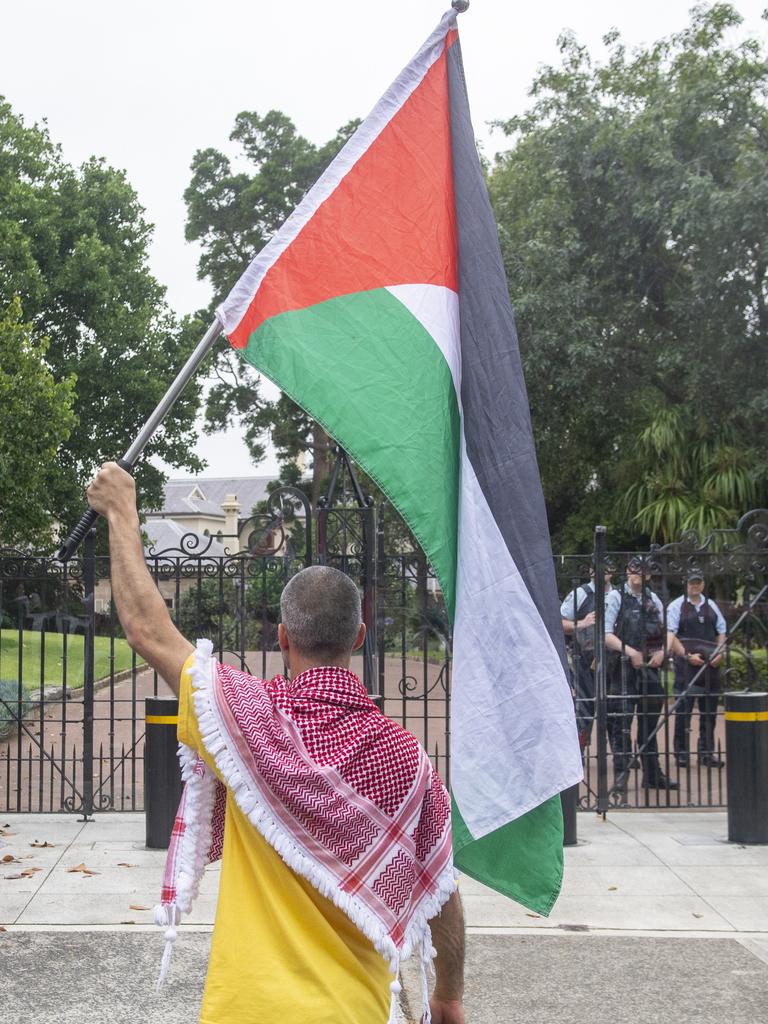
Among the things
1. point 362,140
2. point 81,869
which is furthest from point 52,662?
point 362,140

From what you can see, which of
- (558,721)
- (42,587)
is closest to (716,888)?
(558,721)

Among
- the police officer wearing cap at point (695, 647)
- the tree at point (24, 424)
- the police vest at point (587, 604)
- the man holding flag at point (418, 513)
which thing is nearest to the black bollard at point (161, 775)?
the police vest at point (587, 604)

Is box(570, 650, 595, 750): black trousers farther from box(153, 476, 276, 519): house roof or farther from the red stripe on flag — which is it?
box(153, 476, 276, 519): house roof

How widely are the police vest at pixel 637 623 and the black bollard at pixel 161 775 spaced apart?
4101 mm

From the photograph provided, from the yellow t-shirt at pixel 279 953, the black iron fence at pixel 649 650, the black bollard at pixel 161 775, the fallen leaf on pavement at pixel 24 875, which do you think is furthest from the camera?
the black iron fence at pixel 649 650

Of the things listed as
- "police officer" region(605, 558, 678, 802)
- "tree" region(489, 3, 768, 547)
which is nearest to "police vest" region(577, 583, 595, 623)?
"police officer" region(605, 558, 678, 802)

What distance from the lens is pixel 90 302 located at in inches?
1254

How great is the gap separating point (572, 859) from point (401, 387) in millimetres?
5613

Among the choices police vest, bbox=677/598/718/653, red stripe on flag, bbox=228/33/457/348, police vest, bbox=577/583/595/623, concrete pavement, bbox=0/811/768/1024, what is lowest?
concrete pavement, bbox=0/811/768/1024

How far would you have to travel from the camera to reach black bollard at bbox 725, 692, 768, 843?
858cm

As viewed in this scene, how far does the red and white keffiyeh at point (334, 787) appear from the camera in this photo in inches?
92.2

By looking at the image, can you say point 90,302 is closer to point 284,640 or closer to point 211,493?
point 284,640

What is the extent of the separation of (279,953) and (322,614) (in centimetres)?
67

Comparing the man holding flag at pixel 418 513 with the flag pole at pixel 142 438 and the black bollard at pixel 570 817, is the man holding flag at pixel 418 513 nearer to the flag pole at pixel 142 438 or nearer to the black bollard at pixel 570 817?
the flag pole at pixel 142 438
